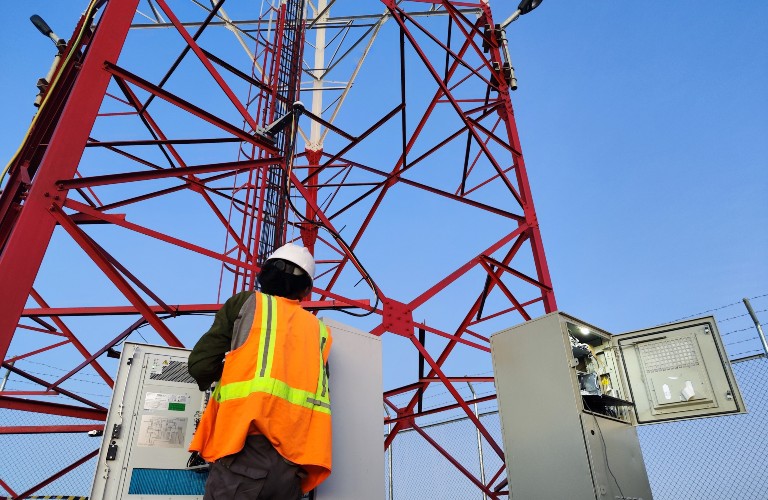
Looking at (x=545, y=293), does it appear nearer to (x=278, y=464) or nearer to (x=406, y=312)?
(x=406, y=312)

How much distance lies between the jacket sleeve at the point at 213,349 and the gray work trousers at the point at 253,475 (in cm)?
47

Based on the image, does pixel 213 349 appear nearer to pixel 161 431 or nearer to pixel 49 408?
pixel 161 431

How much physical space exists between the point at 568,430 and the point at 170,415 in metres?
3.17

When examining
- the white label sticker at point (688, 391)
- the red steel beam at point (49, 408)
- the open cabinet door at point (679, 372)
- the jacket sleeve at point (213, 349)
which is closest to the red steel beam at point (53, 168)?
the red steel beam at point (49, 408)

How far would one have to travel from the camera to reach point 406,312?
24.0 ft

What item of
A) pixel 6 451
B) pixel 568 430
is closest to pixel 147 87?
pixel 568 430

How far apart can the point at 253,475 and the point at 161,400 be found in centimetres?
151

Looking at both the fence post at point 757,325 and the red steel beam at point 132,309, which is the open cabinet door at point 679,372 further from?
the red steel beam at point 132,309

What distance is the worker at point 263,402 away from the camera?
8.51 feet

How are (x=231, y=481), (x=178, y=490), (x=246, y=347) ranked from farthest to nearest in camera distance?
(x=178, y=490), (x=246, y=347), (x=231, y=481)

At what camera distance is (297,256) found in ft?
10.9

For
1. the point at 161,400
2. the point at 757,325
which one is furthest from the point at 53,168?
the point at 757,325

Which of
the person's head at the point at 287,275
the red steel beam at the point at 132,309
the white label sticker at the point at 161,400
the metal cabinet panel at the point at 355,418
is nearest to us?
the person's head at the point at 287,275

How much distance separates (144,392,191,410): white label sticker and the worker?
1.02 metres
